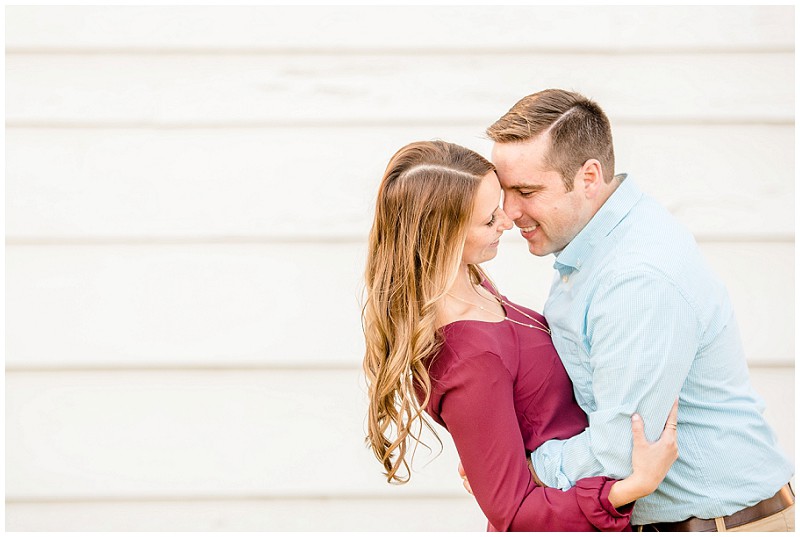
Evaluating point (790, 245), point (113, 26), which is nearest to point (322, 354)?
point (113, 26)

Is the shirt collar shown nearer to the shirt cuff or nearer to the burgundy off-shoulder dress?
the burgundy off-shoulder dress

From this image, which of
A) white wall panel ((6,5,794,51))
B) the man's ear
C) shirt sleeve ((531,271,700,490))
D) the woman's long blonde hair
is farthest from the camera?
white wall panel ((6,5,794,51))

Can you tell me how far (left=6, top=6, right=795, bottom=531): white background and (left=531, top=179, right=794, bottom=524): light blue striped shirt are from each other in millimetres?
786

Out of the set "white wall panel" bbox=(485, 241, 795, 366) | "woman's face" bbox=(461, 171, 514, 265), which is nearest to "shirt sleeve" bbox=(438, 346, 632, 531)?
"woman's face" bbox=(461, 171, 514, 265)

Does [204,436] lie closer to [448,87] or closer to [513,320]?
[513,320]

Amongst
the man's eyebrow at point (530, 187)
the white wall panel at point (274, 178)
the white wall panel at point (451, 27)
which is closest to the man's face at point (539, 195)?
the man's eyebrow at point (530, 187)

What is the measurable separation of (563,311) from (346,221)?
924 millimetres

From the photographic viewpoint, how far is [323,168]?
2.35 metres

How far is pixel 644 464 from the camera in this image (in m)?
1.40

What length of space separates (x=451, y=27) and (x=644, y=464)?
1468mm

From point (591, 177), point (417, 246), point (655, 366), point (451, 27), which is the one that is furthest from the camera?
point (451, 27)

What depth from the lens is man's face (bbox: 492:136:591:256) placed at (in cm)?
156

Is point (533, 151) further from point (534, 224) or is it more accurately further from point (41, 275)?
point (41, 275)

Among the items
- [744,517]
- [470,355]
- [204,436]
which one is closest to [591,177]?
[470,355]
